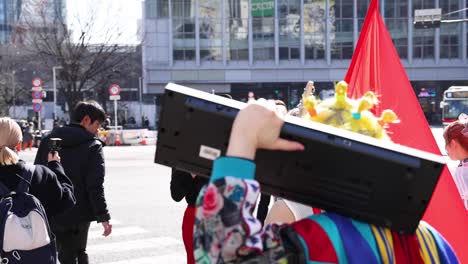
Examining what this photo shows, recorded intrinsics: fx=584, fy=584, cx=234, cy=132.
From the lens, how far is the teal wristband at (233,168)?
136cm

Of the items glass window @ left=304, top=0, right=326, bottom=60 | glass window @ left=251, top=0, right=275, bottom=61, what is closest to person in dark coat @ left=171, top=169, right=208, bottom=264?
glass window @ left=251, top=0, right=275, bottom=61

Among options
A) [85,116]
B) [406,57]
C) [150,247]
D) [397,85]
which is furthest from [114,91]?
[406,57]

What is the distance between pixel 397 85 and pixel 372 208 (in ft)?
2.69

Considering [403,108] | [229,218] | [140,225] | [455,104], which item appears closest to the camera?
[229,218]

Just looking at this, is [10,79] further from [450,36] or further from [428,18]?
[450,36]

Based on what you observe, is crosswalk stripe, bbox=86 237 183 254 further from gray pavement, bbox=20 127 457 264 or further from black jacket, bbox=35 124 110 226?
black jacket, bbox=35 124 110 226

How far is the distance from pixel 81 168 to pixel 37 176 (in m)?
1.00

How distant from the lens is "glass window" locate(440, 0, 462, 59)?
56.7 meters

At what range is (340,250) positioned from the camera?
1.46 m

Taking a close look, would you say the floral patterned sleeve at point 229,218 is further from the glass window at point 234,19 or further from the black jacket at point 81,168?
the glass window at point 234,19

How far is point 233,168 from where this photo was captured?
1.36m

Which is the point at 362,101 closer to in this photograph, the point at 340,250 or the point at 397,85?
the point at 340,250

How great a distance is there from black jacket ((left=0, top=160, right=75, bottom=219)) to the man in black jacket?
0.71 metres

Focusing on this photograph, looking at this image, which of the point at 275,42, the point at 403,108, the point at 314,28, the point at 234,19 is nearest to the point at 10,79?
the point at 234,19
